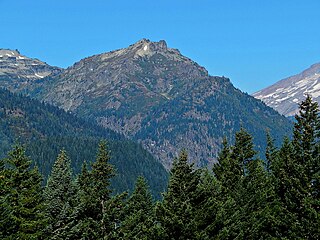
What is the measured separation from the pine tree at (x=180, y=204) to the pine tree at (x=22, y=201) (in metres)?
10.1

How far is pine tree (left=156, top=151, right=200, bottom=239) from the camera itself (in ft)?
105

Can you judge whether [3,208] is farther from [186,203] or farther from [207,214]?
[207,214]

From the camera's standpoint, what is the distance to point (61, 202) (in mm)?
44500

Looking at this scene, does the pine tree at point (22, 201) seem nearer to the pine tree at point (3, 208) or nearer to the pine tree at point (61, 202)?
the pine tree at point (3, 208)

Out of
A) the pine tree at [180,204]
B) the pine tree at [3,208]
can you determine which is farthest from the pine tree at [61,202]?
the pine tree at [180,204]

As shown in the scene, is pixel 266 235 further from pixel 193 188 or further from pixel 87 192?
pixel 87 192

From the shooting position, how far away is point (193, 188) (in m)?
33.5

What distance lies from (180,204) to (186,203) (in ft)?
1.64

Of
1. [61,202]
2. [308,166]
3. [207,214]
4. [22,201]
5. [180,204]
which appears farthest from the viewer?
[61,202]

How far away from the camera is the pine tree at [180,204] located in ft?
105

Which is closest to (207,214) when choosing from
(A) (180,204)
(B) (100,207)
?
(A) (180,204)

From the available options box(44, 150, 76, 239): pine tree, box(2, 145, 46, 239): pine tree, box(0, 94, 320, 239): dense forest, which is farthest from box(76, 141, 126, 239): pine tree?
box(2, 145, 46, 239): pine tree

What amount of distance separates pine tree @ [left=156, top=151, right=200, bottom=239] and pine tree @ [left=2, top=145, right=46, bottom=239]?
33.2 ft

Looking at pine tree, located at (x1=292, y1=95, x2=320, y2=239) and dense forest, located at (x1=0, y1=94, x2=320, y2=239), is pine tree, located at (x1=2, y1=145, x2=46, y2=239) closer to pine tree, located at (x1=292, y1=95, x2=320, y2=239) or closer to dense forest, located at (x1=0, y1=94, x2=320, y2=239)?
dense forest, located at (x1=0, y1=94, x2=320, y2=239)
